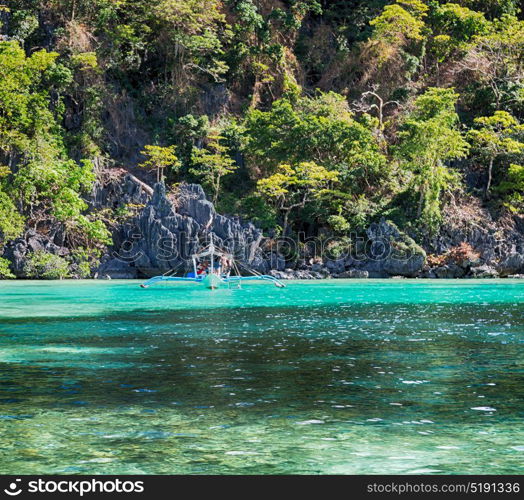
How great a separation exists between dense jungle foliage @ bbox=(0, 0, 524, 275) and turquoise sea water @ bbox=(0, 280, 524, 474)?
26.8 metres

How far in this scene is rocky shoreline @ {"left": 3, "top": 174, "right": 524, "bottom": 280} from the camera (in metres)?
39.0

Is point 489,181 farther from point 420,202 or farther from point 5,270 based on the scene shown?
point 5,270

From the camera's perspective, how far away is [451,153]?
4122cm

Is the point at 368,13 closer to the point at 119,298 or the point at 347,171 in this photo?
the point at 347,171

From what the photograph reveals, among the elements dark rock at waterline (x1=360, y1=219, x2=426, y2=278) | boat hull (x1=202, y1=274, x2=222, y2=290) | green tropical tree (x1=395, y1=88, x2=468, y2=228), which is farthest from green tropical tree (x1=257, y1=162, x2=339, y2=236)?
boat hull (x1=202, y1=274, x2=222, y2=290)

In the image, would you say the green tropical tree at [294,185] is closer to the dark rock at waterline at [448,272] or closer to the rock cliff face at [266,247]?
the rock cliff face at [266,247]

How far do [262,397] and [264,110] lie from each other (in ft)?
144

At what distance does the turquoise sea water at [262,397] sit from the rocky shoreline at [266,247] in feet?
80.4

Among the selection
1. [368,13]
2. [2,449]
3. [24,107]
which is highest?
[368,13]

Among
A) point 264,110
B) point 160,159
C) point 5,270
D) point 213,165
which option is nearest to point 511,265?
point 213,165

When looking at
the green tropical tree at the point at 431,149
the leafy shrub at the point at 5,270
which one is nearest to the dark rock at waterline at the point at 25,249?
the leafy shrub at the point at 5,270

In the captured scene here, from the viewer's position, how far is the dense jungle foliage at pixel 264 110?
40.4m
